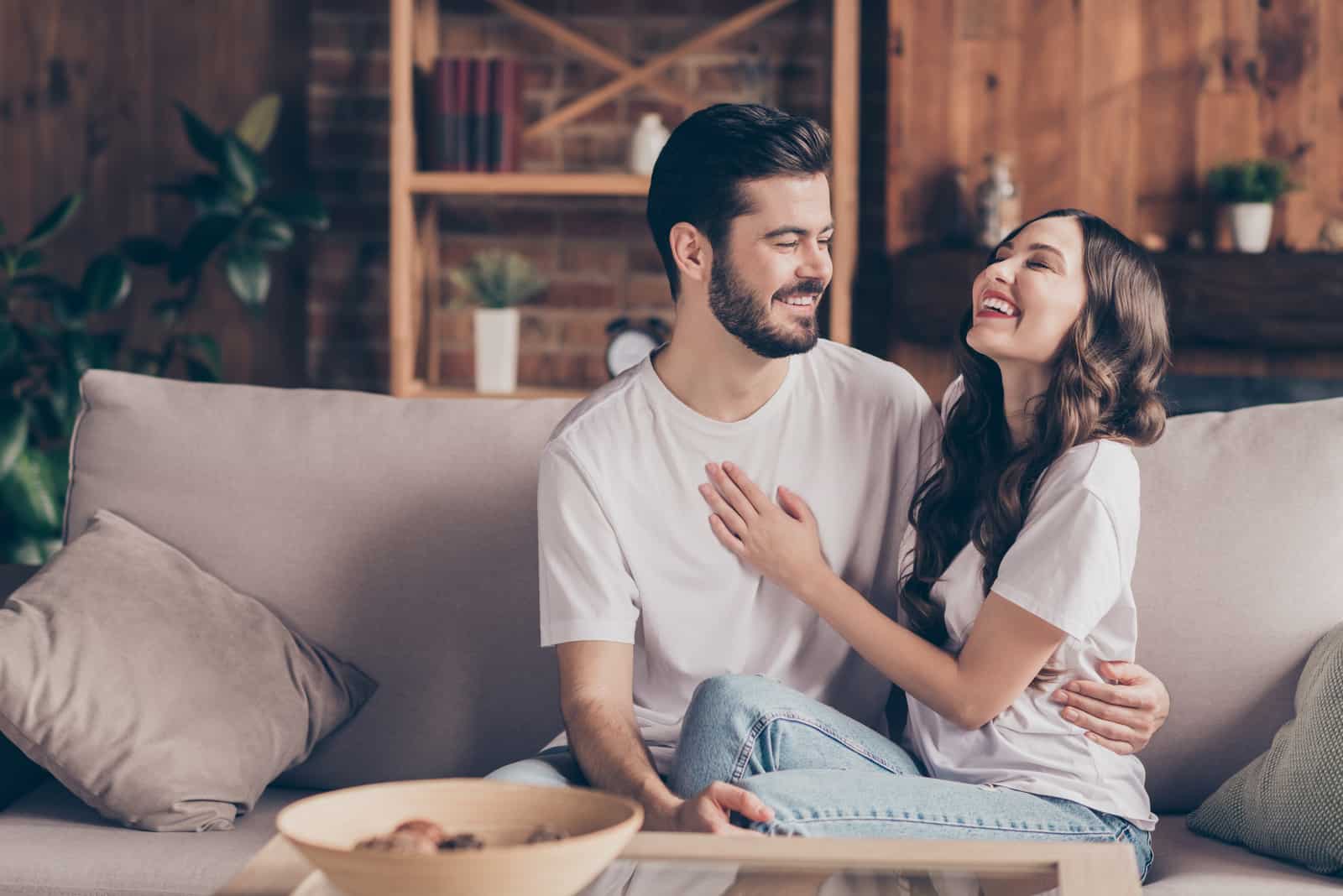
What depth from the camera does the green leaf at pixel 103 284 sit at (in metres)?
3.33

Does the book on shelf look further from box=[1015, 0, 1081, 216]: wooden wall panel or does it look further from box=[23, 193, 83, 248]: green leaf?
box=[1015, 0, 1081, 216]: wooden wall panel

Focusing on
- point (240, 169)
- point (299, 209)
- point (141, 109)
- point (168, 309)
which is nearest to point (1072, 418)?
point (299, 209)

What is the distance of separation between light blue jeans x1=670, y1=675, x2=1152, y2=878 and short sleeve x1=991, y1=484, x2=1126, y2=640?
0.20 metres

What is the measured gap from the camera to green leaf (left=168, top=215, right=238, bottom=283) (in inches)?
133

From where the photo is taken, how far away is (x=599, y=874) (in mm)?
1054

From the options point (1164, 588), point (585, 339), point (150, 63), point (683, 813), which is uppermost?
point (150, 63)

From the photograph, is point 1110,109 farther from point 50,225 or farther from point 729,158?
point 50,225

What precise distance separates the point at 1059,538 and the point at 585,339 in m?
2.41

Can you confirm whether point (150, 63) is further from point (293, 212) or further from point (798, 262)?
point (798, 262)

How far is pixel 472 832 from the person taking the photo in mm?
1042

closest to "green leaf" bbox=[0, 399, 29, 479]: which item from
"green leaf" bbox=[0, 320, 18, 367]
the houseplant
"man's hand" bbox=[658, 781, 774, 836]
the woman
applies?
the houseplant

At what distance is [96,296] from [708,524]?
215 cm

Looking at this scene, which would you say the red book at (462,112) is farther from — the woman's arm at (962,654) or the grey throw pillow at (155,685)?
the woman's arm at (962,654)

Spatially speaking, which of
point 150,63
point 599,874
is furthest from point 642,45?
point 599,874
